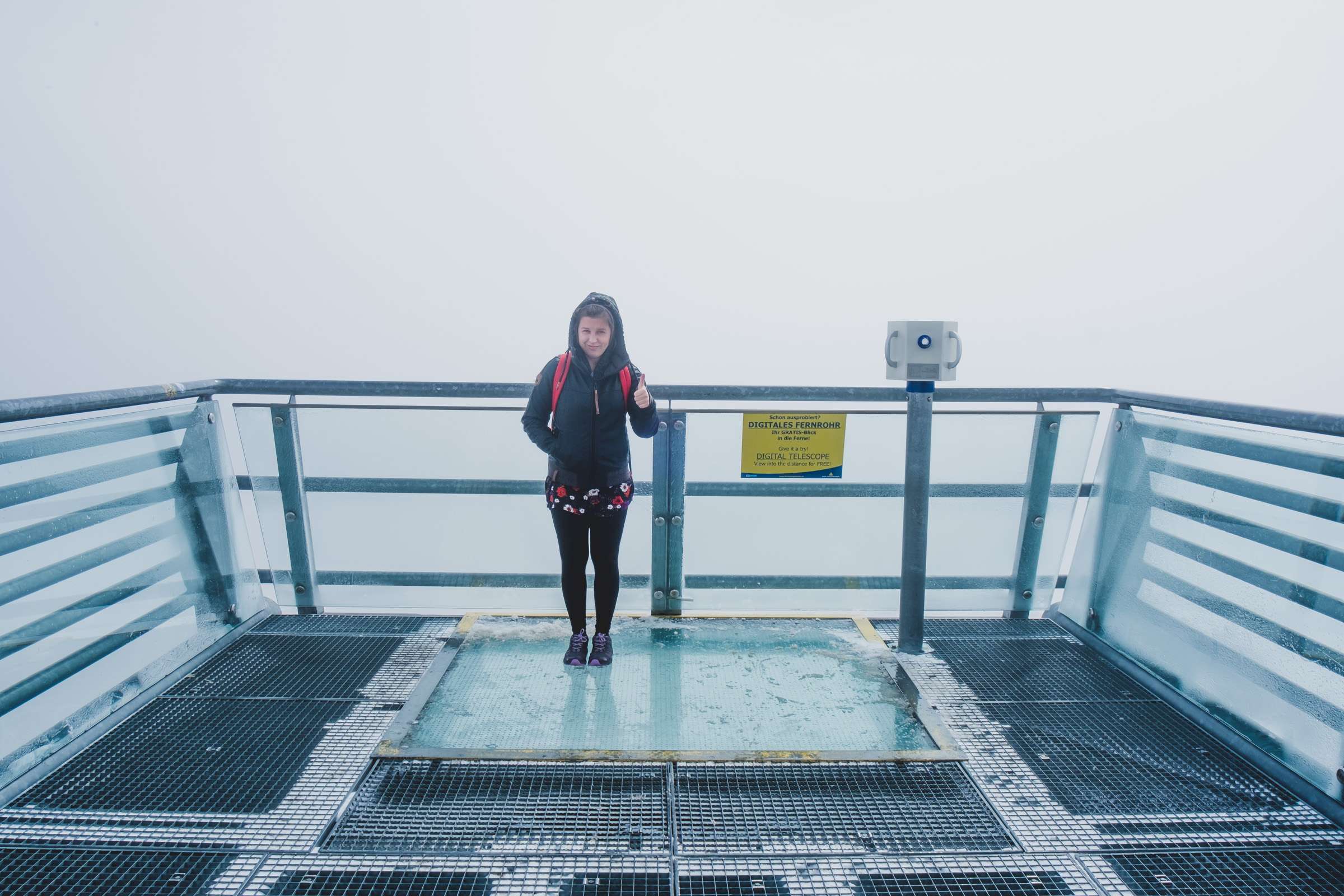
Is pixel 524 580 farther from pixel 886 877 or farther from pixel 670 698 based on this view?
pixel 886 877

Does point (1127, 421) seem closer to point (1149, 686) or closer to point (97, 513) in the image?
point (1149, 686)

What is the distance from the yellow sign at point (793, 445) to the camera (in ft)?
11.9

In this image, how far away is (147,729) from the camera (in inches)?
110

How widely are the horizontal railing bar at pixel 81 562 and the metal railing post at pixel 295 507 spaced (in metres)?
0.51

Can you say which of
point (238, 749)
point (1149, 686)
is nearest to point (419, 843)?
point (238, 749)

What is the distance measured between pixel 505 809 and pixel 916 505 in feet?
6.53

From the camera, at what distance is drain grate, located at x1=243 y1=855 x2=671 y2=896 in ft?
6.67

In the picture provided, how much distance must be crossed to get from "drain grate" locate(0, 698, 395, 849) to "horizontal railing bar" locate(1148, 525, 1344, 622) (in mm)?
3461

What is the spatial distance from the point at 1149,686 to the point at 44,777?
14.5 feet

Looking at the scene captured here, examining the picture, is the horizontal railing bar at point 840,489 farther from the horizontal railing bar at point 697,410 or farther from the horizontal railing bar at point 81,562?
the horizontal railing bar at point 81,562

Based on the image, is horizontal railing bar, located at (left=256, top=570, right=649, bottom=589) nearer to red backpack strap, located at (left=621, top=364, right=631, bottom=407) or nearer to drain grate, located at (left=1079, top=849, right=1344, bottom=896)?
red backpack strap, located at (left=621, top=364, right=631, bottom=407)

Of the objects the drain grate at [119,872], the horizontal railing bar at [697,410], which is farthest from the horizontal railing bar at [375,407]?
the drain grate at [119,872]

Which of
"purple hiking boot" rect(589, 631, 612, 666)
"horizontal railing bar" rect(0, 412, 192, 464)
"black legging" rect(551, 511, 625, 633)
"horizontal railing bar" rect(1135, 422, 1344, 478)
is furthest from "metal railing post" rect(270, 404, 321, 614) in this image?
"horizontal railing bar" rect(1135, 422, 1344, 478)

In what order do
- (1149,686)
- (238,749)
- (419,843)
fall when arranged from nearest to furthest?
(419,843), (238,749), (1149,686)
